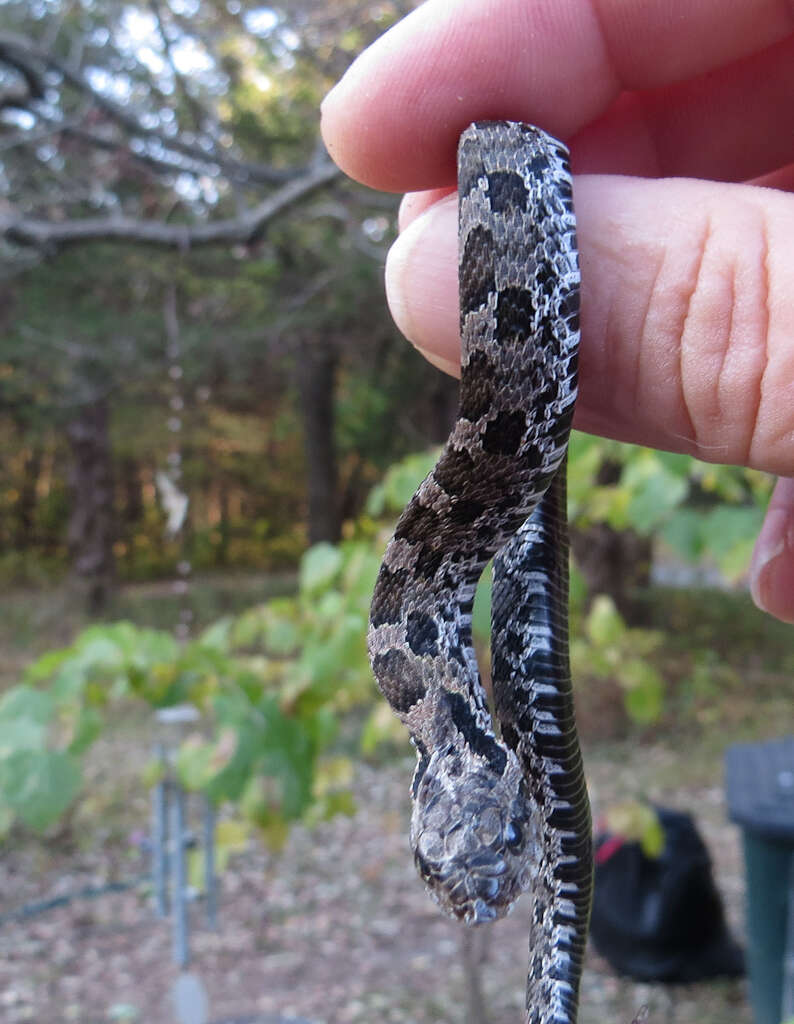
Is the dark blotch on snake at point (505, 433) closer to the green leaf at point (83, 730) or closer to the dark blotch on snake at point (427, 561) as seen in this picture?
the dark blotch on snake at point (427, 561)

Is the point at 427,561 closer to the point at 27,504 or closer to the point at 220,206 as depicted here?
the point at 220,206

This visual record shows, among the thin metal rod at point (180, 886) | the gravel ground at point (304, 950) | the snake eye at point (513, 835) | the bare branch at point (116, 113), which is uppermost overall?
the bare branch at point (116, 113)

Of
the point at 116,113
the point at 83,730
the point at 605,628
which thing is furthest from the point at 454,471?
the point at 116,113

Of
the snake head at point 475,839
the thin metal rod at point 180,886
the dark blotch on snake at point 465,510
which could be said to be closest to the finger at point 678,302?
the dark blotch on snake at point 465,510

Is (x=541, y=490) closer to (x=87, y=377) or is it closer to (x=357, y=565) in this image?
(x=357, y=565)

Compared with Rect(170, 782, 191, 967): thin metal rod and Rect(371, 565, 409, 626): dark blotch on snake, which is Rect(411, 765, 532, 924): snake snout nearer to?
Rect(371, 565, 409, 626): dark blotch on snake

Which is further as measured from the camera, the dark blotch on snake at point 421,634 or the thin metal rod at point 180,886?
the thin metal rod at point 180,886

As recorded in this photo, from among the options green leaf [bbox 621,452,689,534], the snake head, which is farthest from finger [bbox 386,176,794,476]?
green leaf [bbox 621,452,689,534]
